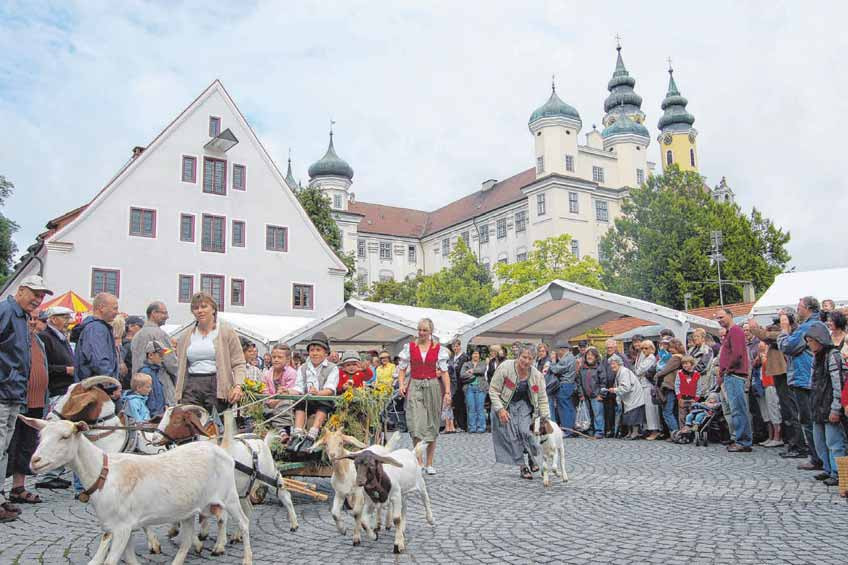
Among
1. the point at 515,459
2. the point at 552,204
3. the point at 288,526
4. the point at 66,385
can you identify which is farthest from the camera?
the point at 552,204

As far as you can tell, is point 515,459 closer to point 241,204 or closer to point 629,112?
point 241,204

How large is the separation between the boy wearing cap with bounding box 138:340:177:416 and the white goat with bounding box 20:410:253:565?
3.80 metres

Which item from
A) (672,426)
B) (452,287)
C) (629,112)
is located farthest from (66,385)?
(629,112)

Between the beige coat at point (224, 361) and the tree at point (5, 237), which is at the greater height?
the tree at point (5, 237)

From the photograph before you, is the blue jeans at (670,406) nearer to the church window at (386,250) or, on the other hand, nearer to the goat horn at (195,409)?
the goat horn at (195,409)

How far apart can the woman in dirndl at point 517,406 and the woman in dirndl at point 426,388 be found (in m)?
0.75

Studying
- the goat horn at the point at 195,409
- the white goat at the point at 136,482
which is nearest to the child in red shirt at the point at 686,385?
the goat horn at the point at 195,409

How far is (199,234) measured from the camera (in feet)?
117

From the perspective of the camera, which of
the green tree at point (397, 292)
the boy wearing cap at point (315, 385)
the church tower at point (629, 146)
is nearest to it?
the boy wearing cap at point (315, 385)

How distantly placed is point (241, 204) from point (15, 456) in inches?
1208

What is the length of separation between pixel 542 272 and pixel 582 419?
103ft

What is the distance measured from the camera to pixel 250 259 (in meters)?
37.2

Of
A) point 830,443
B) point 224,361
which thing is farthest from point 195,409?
point 830,443

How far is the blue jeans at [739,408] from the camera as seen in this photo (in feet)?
39.2
